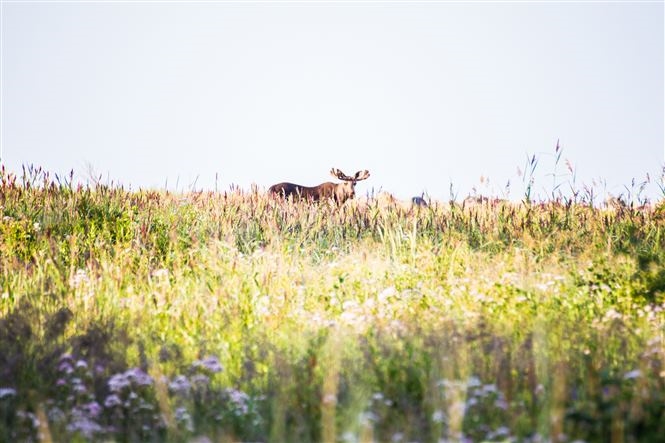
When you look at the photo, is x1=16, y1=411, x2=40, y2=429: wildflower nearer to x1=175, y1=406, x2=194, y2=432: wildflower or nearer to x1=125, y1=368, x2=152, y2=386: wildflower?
x1=125, y1=368, x2=152, y2=386: wildflower

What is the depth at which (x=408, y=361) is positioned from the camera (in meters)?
5.37

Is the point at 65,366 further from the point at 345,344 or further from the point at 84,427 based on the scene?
the point at 345,344

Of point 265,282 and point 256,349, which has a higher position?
point 265,282

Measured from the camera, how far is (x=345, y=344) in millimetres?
5836

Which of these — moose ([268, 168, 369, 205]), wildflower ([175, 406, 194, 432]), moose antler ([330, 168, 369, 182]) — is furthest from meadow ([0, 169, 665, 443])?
moose antler ([330, 168, 369, 182])

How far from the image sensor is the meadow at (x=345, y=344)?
450 centimetres

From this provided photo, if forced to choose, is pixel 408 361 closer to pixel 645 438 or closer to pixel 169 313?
pixel 645 438

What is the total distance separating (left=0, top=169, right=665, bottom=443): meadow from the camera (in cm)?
450

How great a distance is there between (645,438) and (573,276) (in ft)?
13.0

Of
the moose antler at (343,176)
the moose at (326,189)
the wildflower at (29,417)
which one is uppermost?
the moose antler at (343,176)

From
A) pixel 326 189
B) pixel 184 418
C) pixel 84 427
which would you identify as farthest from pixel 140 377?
pixel 326 189

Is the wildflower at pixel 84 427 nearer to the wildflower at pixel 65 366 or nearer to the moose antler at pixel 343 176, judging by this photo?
the wildflower at pixel 65 366

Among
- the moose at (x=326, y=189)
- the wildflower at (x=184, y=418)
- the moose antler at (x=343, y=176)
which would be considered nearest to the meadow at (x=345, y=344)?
the wildflower at (x=184, y=418)

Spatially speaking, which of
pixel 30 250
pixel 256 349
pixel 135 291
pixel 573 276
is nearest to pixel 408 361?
pixel 256 349
